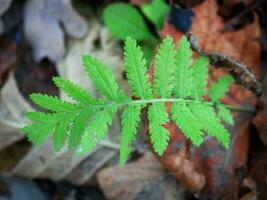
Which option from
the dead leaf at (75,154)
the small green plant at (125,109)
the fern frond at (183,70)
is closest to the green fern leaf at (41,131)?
the small green plant at (125,109)

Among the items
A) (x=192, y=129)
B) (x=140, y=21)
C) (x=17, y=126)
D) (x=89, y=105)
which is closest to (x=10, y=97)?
(x=17, y=126)

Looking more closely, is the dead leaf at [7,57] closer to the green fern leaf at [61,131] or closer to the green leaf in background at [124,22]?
the green leaf in background at [124,22]

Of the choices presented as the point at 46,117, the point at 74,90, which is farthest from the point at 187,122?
the point at 46,117

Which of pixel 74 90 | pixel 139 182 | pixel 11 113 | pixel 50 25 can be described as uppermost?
pixel 74 90

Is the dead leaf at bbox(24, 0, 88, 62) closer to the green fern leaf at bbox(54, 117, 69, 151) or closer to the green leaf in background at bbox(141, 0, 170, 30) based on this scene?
the green leaf in background at bbox(141, 0, 170, 30)

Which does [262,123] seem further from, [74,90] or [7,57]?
[7,57]

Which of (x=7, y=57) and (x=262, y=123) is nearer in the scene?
(x=262, y=123)
